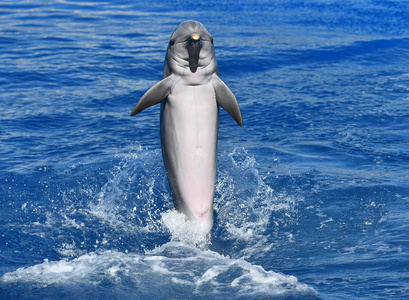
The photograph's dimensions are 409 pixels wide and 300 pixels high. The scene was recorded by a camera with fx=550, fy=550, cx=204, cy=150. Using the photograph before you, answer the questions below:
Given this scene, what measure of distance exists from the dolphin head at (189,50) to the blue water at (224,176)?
2197 millimetres

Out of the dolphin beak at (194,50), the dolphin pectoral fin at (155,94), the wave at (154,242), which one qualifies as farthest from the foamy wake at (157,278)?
the dolphin beak at (194,50)

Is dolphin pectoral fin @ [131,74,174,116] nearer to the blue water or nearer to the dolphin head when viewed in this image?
the dolphin head

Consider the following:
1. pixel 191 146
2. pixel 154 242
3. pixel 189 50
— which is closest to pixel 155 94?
pixel 189 50

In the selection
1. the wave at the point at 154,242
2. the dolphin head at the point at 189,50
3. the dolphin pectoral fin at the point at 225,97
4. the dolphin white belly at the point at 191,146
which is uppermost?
the dolphin head at the point at 189,50

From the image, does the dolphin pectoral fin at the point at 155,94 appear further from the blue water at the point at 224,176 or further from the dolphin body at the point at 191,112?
the blue water at the point at 224,176

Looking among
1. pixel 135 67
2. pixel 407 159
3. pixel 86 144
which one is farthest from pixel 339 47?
pixel 86 144

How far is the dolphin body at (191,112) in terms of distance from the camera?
7176 mm

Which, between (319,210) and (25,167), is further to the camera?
(25,167)

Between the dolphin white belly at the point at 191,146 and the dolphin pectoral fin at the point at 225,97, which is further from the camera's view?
the dolphin white belly at the point at 191,146

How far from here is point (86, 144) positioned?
11523mm

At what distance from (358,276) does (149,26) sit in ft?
59.4

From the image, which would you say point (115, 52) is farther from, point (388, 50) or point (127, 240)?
point (127, 240)

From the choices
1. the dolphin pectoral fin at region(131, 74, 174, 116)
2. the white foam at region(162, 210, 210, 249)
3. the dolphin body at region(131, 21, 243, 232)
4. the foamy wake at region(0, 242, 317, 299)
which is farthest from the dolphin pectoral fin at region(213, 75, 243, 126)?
the foamy wake at region(0, 242, 317, 299)

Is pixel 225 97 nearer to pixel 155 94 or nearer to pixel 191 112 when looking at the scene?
pixel 191 112
